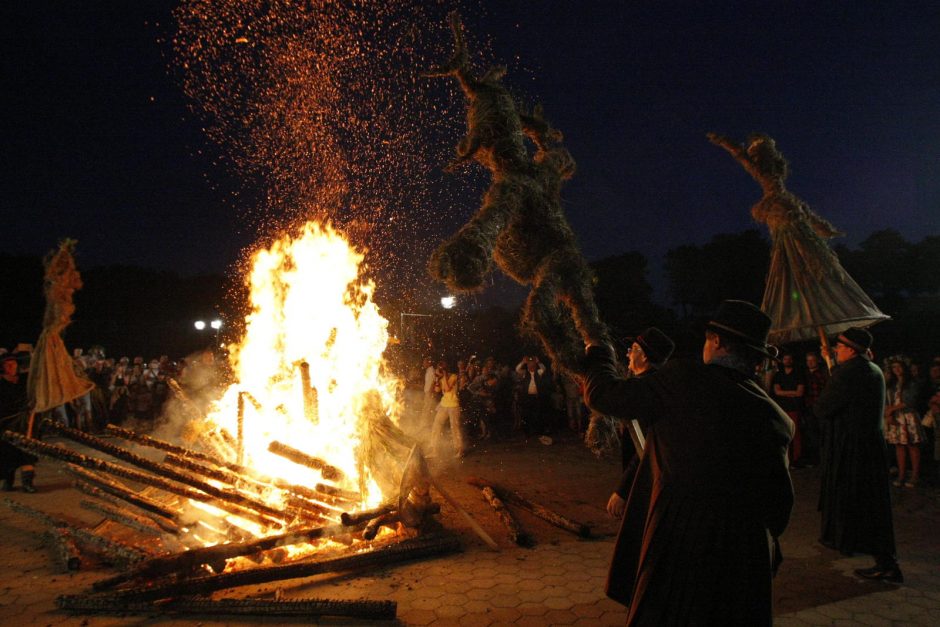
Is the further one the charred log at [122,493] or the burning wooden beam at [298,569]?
the charred log at [122,493]

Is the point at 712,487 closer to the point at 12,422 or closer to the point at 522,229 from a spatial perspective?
the point at 522,229

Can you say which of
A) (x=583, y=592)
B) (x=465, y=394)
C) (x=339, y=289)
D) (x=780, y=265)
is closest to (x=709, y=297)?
(x=465, y=394)

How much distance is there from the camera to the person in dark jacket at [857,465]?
4855 mm

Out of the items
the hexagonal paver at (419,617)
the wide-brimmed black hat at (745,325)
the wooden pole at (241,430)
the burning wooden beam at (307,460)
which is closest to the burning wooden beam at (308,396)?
the wooden pole at (241,430)

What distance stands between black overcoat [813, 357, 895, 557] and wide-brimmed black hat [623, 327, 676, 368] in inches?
96.2

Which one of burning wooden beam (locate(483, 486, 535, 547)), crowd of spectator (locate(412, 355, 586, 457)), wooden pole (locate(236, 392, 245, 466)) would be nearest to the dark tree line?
crowd of spectator (locate(412, 355, 586, 457))

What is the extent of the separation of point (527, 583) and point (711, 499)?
2.97m

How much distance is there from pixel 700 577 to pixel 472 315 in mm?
26637

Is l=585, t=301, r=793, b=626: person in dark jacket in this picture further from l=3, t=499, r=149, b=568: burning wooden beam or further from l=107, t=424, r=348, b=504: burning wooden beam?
l=3, t=499, r=149, b=568: burning wooden beam

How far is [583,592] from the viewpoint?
4.60 m

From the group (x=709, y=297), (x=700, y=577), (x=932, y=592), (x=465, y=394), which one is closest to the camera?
(x=700, y=577)

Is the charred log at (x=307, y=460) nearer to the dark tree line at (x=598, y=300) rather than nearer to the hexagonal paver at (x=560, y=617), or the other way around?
the hexagonal paver at (x=560, y=617)

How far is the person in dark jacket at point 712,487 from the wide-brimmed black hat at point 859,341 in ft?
11.6

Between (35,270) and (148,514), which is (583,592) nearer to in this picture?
(148,514)
